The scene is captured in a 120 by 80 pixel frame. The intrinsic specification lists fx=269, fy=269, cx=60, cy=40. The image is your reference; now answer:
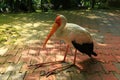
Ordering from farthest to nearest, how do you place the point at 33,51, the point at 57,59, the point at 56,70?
the point at 33,51 < the point at 57,59 < the point at 56,70

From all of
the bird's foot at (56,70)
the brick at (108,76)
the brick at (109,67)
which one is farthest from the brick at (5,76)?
the brick at (109,67)

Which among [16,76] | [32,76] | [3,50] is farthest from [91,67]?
[3,50]

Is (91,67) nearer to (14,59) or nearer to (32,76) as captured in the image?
(32,76)

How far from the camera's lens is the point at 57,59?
4914mm

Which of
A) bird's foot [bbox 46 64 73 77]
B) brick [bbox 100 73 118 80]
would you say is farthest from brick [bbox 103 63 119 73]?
bird's foot [bbox 46 64 73 77]

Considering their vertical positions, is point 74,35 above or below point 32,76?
above

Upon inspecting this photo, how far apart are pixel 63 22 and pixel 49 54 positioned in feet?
3.13

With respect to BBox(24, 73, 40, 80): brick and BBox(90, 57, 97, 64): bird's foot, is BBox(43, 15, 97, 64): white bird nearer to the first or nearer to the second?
BBox(90, 57, 97, 64): bird's foot

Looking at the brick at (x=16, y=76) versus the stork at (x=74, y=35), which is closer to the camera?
the brick at (x=16, y=76)

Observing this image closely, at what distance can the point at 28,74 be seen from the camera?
4.13m

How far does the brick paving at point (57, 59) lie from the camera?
Result: 13.4ft

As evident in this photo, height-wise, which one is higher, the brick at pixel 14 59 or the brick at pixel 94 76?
the brick at pixel 14 59

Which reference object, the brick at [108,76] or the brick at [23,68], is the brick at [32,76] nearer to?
the brick at [23,68]

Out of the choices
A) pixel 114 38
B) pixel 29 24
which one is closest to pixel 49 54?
pixel 114 38
